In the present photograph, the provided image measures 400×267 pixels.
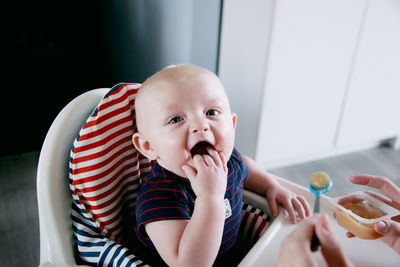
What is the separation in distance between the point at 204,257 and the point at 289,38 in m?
1.16

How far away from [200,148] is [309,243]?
267mm

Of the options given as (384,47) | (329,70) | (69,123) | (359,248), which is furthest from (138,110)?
(384,47)

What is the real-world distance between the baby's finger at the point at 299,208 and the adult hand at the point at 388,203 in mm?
99

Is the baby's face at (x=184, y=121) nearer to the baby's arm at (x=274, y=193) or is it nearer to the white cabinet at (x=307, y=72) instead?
the baby's arm at (x=274, y=193)

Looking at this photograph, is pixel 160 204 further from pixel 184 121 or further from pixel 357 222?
pixel 357 222

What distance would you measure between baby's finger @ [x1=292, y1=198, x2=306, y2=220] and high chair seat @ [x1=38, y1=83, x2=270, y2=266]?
32 cm

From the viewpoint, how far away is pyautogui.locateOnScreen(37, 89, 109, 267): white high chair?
63cm

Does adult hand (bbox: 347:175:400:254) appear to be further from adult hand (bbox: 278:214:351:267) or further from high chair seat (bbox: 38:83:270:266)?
high chair seat (bbox: 38:83:270:266)

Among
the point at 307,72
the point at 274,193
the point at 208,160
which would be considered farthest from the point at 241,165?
the point at 307,72

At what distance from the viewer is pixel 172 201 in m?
0.62

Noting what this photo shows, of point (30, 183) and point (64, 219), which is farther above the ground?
point (64, 219)

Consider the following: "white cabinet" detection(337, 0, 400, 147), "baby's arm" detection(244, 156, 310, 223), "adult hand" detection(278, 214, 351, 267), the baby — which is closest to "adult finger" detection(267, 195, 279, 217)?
"baby's arm" detection(244, 156, 310, 223)

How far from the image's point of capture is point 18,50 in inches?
68.2

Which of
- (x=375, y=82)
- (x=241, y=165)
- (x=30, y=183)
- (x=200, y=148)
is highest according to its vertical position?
(x=200, y=148)
